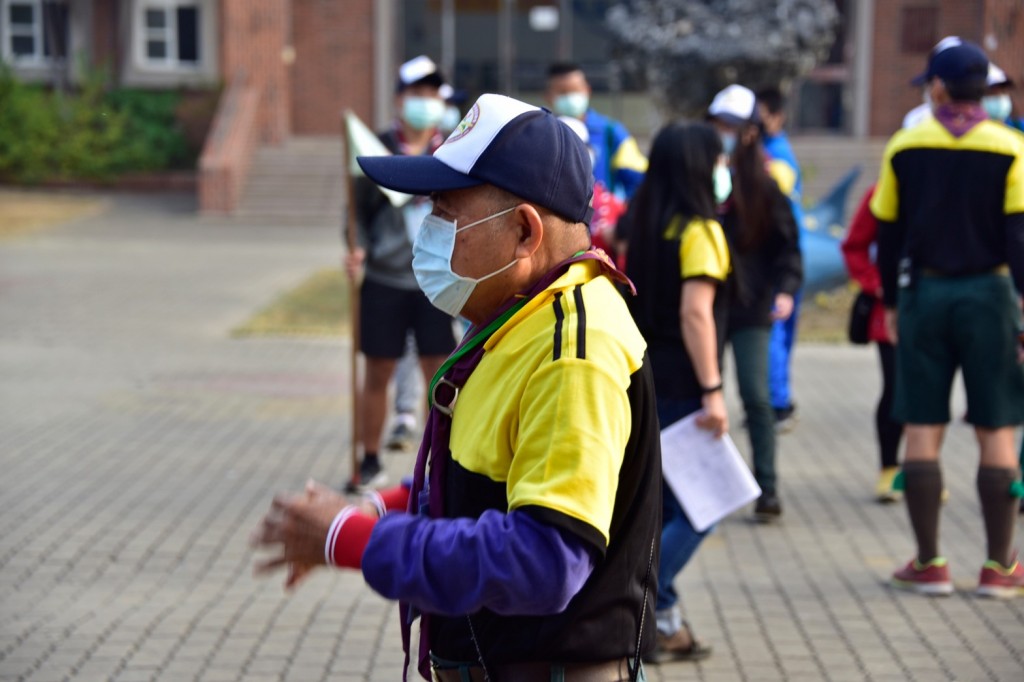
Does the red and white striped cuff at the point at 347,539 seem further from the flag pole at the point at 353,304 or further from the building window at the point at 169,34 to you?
the building window at the point at 169,34

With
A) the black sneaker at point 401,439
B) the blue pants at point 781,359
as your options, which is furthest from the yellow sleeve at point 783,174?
the black sneaker at point 401,439

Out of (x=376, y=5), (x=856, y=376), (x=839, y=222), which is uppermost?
(x=376, y=5)

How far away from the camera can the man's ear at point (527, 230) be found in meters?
2.38

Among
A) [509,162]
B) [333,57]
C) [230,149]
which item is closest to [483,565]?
[509,162]

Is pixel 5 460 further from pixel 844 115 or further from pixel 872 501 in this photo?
pixel 844 115

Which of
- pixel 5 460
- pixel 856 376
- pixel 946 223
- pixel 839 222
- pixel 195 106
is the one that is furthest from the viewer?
pixel 195 106

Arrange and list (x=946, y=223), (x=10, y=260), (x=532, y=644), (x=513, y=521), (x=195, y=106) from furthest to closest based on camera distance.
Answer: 1. (x=195, y=106)
2. (x=10, y=260)
3. (x=946, y=223)
4. (x=532, y=644)
5. (x=513, y=521)

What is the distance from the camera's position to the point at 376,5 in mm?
28328

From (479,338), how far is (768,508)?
4.56 m

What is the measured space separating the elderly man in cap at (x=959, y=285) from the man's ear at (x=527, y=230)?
332 cm

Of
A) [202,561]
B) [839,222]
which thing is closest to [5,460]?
[202,561]

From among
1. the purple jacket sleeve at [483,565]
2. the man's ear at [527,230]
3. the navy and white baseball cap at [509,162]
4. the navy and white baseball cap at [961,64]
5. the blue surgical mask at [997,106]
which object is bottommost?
the purple jacket sleeve at [483,565]

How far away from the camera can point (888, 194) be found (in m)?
5.56

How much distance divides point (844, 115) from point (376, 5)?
33.4 ft
